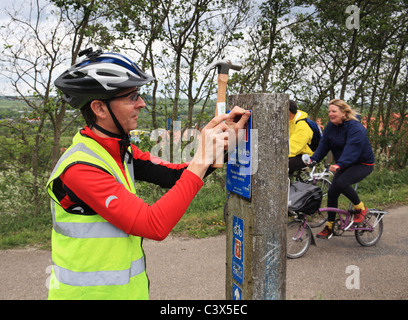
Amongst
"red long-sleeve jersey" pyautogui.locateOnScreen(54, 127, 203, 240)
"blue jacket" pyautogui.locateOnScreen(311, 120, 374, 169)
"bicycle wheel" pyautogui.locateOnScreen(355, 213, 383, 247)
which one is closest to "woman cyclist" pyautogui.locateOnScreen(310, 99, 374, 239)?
"blue jacket" pyautogui.locateOnScreen(311, 120, 374, 169)

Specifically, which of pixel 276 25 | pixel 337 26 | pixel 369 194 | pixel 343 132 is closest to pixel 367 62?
pixel 337 26

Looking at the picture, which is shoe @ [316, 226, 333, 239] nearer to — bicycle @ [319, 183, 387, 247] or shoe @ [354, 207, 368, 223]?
bicycle @ [319, 183, 387, 247]

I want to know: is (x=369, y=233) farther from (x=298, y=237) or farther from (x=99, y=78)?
(x=99, y=78)

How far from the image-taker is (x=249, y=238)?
72.3 inches

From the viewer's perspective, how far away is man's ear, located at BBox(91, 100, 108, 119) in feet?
5.20

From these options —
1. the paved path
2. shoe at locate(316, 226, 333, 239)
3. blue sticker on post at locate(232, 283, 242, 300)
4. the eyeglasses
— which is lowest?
the paved path

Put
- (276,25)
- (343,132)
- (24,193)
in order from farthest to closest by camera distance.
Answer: (276,25), (24,193), (343,132)

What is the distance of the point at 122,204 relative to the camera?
1.31m

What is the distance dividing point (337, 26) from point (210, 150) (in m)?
11.1

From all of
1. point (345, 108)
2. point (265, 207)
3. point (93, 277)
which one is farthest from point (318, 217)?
point (93, 277)

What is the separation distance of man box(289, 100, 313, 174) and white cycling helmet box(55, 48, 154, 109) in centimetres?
444

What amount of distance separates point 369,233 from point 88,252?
17.7ft

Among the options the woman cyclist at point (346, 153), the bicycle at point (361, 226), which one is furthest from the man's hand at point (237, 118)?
the bicycle at point (361, 226)
